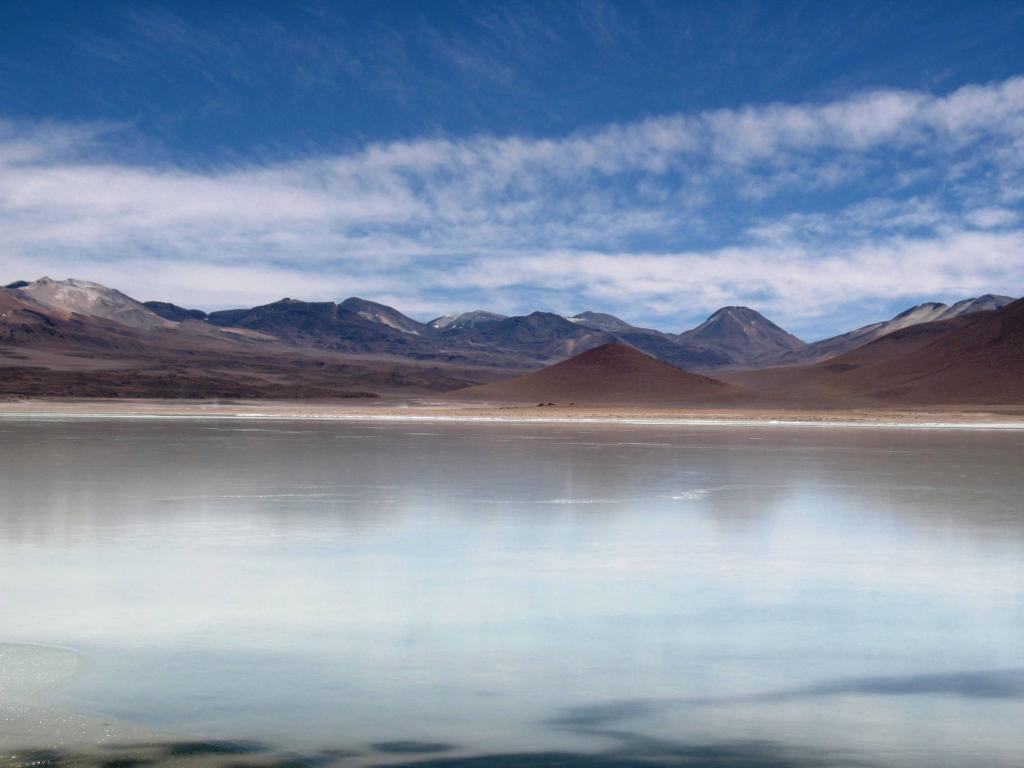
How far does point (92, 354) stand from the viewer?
172250 millimetres

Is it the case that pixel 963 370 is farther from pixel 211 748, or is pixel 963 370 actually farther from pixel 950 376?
pixel 211 748

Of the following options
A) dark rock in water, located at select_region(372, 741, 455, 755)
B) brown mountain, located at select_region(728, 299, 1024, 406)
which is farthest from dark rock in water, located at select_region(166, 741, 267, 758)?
brown mountain, located at select_region(728, 299, 1024, 406)

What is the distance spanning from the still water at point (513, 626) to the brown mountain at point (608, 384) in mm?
79357

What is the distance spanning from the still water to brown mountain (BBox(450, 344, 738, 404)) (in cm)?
7936

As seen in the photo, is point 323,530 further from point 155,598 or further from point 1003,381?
point 1003,381

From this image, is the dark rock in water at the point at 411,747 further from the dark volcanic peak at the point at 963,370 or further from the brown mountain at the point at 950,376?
the dark volcanic peak at the point at 963,370

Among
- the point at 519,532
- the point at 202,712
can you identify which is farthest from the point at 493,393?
the point at 202,712

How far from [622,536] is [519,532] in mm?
1154

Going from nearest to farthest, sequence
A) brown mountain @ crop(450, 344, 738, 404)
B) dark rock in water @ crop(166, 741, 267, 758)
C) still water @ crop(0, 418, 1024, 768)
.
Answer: dark rock in water @ crop(166, 741, 267, 758), still water @ crop(0, 418, 1024, 768), brown mountain @ crop(450, 344, 738, 404)

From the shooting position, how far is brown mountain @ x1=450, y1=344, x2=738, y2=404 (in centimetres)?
9706

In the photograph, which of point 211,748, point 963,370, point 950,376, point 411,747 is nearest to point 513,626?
point 411,747

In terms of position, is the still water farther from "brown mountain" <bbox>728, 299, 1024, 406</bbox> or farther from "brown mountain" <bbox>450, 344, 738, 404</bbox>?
"brown mountain" <bbox>450, 344, 738, 404</bbox>

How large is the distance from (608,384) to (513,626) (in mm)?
97340

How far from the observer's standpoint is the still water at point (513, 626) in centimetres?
488
